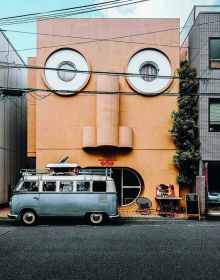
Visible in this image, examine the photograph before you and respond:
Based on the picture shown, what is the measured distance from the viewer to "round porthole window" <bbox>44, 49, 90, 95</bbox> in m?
22.2

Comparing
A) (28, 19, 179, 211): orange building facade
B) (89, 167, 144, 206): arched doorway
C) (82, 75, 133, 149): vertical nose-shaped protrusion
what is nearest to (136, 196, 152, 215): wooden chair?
(28, 19, 179, 211): orange building facade

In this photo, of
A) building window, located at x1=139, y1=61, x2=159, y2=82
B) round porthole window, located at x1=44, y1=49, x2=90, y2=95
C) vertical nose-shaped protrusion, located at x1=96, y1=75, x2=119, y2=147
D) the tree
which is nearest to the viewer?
vertical nose-shaped protrusion, located at x1=96, y1=75, x2=119, y2=147

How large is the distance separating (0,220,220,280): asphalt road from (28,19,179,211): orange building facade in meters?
5.30

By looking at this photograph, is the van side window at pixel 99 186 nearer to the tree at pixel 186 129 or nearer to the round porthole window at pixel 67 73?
the tree at pixel 186 129

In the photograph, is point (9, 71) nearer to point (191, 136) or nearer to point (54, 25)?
point (54, 25)

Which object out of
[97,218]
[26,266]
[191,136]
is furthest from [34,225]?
[191,136]

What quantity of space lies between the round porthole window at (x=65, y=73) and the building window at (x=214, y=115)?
23.0 feet

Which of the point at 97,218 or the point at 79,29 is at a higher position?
the point at 79,29

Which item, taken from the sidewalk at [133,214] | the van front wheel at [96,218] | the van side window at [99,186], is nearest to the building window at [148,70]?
the sidewalk at [133,214]

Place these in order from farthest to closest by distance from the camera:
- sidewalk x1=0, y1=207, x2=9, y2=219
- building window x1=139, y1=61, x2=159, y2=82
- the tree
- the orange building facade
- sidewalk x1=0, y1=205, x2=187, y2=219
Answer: building window x1=139, y1=61, x2=159, y2=82 → the orange building facade → the tree → sidewalk x1=0, y1=207, x2=9, y2=219 → sidewalk x1=0, y1=205, x2=187, y2=219

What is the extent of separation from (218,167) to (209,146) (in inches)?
229

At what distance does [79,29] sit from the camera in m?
22.3

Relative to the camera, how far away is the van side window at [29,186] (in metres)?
17.8

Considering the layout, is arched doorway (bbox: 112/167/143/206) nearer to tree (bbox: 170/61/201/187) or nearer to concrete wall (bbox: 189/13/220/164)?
tree (bbox: 170/61/201/187)
